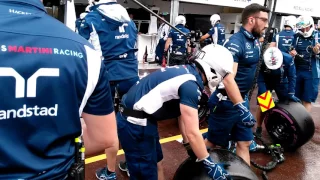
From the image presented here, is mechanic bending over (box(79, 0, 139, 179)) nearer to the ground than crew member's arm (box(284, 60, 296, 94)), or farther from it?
farther from it

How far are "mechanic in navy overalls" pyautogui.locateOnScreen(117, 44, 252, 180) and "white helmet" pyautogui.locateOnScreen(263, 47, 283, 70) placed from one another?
6.15 feet

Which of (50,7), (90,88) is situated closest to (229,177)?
(90,88)

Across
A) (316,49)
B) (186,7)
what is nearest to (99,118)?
(316,49)

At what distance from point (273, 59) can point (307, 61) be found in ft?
6.11

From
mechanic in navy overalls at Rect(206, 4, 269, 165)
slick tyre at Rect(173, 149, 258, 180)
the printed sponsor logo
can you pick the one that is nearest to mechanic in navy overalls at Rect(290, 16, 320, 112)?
mechanic in navy overalls at Rect(206, 4, 269, 165)

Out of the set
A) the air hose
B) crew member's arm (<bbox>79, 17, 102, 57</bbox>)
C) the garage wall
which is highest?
the garage wall

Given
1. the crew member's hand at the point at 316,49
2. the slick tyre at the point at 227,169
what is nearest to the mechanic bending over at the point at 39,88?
the slick tyre at the point at 227,169

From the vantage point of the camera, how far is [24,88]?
0.99 meters

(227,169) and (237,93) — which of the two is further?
(237,93)

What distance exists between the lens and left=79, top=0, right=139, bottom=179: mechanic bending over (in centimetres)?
325

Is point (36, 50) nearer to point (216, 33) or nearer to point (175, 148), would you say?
point (175, 148)

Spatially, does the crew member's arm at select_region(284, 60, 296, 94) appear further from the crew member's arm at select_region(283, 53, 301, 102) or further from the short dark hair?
the short dark hair

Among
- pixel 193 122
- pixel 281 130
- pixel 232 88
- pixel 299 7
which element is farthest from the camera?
pixel 299 7

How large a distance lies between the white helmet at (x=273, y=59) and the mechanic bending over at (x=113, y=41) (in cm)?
191
